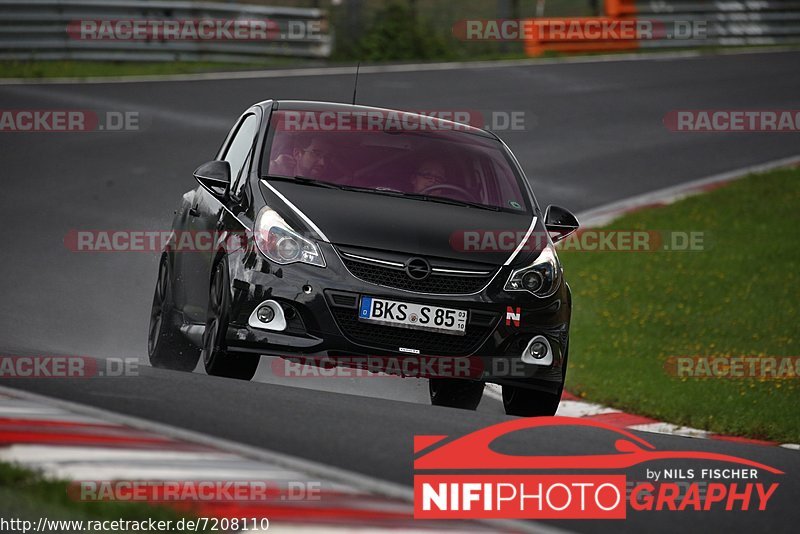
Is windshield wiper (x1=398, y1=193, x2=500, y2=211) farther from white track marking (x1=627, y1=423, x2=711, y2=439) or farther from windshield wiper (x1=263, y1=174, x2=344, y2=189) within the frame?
white track marking (x1=627, y1=423, x2=711, y2=439)

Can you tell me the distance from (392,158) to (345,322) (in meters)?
1.50

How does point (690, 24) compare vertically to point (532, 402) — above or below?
above

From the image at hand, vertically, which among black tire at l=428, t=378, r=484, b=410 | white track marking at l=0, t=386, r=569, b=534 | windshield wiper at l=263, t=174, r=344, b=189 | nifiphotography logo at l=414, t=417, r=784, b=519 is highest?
windshield wiper at l=263, t=174, r=344, b=189

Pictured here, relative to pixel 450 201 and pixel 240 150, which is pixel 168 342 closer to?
pixel 240 150

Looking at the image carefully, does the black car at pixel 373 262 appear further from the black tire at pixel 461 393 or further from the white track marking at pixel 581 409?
the white track marking at pixel 581 409

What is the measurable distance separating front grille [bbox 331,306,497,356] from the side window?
3.89ft

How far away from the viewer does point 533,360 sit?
749 centimetres

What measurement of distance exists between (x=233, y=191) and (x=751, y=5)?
2240 centimetres

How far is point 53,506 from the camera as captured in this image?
445cm

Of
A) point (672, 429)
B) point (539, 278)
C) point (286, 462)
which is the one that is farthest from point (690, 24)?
point (286, 462)

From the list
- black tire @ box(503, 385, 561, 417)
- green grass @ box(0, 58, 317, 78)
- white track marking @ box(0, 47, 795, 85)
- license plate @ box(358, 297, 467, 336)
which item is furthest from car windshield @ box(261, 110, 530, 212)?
green grass @ box(0, 58, 317, 78)

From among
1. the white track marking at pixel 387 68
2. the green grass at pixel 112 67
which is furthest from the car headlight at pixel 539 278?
the green grass at pixel 112 67

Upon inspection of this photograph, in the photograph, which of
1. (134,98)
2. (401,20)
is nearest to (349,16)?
(401,20)

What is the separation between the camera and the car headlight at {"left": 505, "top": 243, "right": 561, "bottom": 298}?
741 centimetres
